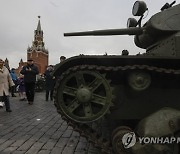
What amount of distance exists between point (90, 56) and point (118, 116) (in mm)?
1207

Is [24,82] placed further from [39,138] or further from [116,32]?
[116,32]

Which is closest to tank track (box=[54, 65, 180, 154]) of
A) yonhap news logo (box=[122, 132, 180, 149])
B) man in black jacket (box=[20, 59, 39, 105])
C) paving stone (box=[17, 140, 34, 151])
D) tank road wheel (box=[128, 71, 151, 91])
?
tank road wheel (box=[128, 71, 151, 91])

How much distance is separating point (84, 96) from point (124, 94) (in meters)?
0.80

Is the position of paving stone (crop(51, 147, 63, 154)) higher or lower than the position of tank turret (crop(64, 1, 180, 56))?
lower

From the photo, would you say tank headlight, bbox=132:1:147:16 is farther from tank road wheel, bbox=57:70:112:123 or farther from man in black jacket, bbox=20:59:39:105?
man in black jacket, bbox=20:59:39:105

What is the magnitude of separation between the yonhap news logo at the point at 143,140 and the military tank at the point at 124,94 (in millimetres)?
30

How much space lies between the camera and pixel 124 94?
484 cm

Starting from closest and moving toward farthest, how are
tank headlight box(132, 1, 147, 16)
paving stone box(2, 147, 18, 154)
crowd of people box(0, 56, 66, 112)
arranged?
paving stone box(2, 147, 18, 154) < tank headlight box(132, 1, 147, 16) < crowd of people box(0, 56, 66, 112)

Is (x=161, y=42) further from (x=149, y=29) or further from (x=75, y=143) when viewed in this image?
(x=75, y=143)

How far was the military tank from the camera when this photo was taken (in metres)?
4.30

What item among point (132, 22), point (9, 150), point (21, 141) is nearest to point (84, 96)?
point (9, 150)

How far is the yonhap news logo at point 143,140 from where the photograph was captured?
417cm

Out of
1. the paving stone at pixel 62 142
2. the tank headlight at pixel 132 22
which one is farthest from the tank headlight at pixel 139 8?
the paving stone at pixel 62 142

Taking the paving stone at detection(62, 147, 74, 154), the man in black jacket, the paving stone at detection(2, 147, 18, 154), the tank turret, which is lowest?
the paving stone at detection(62, 147, 74, 154)
